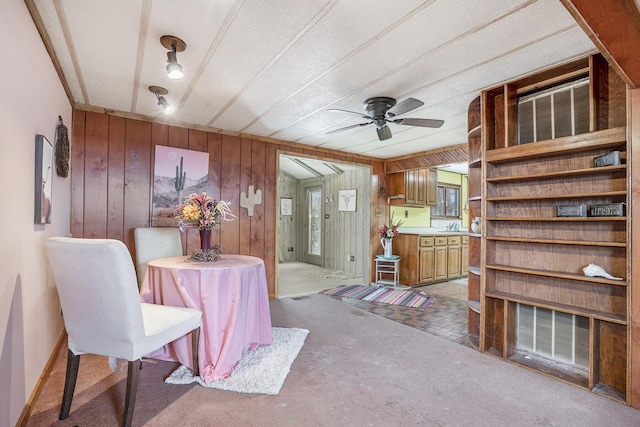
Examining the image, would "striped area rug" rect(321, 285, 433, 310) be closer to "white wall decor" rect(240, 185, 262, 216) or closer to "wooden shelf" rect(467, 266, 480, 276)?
"wooden shelf" rect(467, 266, 480, 276)

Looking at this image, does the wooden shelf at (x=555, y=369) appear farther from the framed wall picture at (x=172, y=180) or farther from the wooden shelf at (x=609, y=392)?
the framed wall picture at (x=172, y=180)

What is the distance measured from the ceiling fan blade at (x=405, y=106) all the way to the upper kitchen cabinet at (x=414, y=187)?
3.01 m

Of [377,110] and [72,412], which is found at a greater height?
[377,110]

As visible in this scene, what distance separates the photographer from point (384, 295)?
4707 mm

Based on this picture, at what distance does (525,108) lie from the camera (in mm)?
2688

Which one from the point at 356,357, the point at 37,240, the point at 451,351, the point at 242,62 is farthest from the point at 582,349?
the point at 37,240

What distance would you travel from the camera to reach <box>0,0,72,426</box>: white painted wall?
146 cm

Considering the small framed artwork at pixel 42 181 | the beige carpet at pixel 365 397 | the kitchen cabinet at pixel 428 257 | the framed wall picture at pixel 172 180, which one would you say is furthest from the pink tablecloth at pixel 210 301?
the kitchen cabinet at pixel 428 257

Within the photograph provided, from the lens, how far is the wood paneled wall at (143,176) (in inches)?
131

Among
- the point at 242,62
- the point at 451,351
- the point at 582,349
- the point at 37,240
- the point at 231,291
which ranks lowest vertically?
the point at 451,351

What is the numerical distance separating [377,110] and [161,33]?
181 centimetres

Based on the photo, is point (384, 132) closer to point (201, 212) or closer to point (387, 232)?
point (201, 212)

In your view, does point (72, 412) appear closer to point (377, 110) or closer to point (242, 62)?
point (242, 62)

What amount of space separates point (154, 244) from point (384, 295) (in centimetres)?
314
